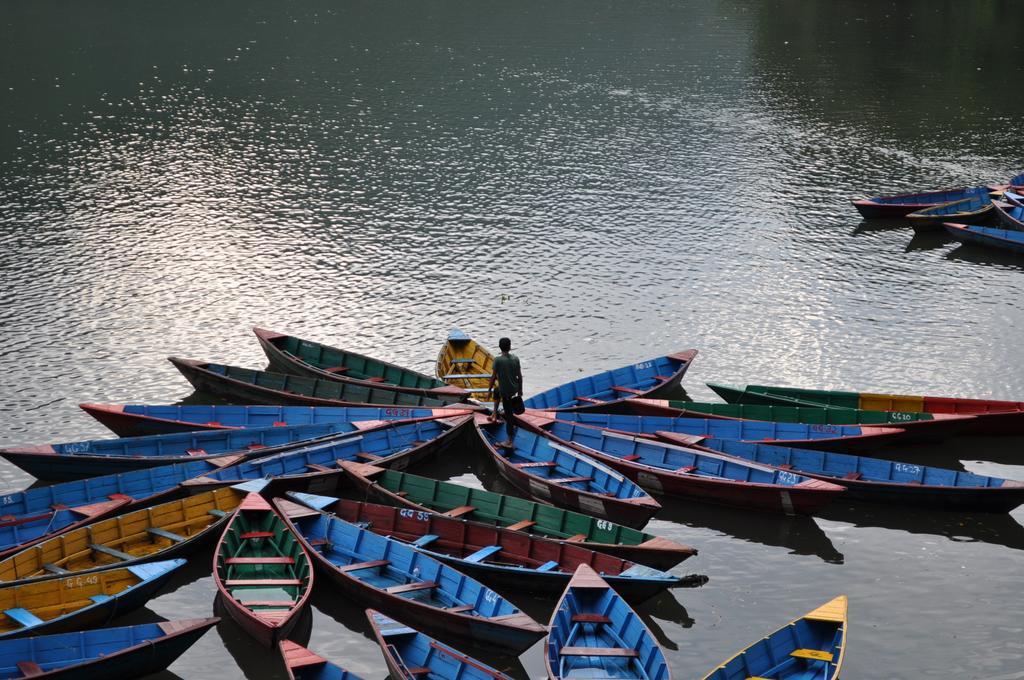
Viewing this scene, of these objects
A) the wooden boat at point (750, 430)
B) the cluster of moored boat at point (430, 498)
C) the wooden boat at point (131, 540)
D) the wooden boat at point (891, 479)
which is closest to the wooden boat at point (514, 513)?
the cluster of moored boat at point (430, 498)

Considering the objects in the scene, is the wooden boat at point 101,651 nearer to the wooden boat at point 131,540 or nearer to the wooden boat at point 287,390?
→ the wooden boat at point 131,540

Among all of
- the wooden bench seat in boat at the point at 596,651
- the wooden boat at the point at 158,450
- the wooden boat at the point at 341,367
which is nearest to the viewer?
the wooden bench seat in boat at the point at 596,651

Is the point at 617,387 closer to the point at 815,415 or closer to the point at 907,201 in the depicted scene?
the point at 815,415

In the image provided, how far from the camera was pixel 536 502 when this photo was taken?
26.6 meters

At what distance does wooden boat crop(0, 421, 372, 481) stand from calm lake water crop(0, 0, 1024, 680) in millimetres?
2243

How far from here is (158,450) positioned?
96.3 ft

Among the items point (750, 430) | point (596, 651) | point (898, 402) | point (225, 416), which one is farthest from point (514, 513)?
point (898, 402)

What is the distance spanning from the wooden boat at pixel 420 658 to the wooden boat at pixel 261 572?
217 cm

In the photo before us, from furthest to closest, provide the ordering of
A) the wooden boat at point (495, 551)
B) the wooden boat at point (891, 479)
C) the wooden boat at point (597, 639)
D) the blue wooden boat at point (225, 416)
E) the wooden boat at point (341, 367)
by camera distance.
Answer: the wooden boat at point (341, 367) < the blue wooden boat at point (225, 416) < the wooden boat at point (891, 479) < the wooden boat at point (495, 551) < the wooden boat at point (597, 639)

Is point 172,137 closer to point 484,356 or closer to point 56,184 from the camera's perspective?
point 56,184

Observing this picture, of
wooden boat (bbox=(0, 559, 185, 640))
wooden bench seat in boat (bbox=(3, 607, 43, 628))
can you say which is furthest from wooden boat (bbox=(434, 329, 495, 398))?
wooden bench seat in boat (bbox=(3, 607, 43, 628))

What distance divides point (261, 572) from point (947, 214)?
38.9 m

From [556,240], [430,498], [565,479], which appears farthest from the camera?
[556,240]

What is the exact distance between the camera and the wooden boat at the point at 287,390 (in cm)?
3222
